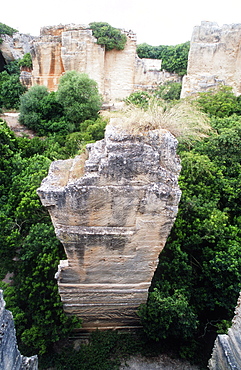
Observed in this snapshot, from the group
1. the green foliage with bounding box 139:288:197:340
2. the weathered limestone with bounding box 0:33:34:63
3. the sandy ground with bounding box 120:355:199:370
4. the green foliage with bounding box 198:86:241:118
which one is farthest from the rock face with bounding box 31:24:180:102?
the sandy ground with bounding box 120:355:199:370

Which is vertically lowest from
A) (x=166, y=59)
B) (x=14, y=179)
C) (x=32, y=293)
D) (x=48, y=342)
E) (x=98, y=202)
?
(x=48, y=342)

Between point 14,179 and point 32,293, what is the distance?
3.59 meters

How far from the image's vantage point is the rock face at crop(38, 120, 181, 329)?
4.53 meters

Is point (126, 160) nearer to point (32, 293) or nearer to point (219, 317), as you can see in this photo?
point (32, 293)

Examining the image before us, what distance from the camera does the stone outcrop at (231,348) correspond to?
173 inches

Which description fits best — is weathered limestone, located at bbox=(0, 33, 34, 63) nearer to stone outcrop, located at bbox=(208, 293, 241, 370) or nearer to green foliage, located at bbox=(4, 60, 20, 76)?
green foliage, located at bbox=(4, 60, 20, 76)

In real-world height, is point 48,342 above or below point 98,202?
below

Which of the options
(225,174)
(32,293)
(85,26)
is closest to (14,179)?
(32,293)

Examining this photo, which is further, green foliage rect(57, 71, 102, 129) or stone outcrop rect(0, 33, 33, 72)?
stone outcrop rect(0, 33, 33, 72)

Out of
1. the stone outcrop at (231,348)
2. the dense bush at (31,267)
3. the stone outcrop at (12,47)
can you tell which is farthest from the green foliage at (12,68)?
the stone outcrop at (231,348)

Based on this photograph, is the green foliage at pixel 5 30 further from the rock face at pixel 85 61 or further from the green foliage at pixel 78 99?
the green foliage at pixel 78 99

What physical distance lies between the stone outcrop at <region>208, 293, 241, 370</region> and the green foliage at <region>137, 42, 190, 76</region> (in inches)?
940

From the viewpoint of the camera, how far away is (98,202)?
4.68 m

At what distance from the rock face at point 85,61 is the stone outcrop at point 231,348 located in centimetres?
1947
